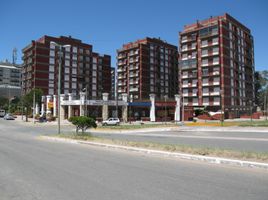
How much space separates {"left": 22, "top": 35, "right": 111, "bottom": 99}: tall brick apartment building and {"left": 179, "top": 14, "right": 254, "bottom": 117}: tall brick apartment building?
3456 centimetres

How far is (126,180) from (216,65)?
76475 millimetres

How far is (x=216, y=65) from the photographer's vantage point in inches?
3130

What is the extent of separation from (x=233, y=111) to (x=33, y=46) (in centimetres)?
6519

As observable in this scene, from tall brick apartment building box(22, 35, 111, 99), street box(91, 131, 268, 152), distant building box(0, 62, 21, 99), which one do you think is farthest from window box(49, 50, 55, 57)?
street box(91, 131, 268, 152)

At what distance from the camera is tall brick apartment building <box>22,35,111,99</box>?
308 feet

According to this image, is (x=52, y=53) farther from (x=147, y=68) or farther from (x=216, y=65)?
(x=216, y=65)

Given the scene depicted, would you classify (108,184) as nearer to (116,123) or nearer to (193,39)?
(116,123)

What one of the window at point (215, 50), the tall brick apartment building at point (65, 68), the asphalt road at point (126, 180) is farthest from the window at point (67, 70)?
the asphalt road at point (126, 180)

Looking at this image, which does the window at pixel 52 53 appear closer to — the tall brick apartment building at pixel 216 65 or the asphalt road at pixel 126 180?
the tall brick apartment building at pixel 216 65

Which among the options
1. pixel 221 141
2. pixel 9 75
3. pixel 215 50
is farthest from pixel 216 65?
pixel 9 75

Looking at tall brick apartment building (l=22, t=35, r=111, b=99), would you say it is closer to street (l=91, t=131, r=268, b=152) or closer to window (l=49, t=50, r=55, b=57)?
window (l=49, t=50, r=55, b=57)

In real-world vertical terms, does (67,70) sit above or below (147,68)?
below

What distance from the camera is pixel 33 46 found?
3728 inches

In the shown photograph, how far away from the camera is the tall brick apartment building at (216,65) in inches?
3108
